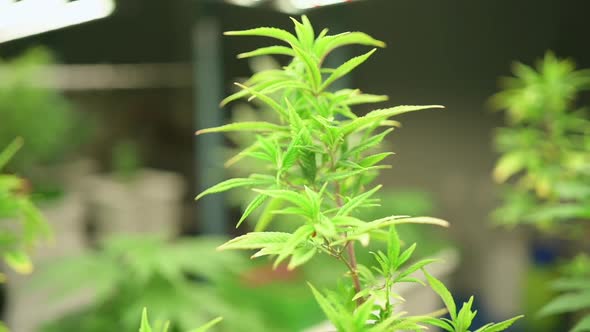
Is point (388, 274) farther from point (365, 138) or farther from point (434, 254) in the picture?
point (434, 254)

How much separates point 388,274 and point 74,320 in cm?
80

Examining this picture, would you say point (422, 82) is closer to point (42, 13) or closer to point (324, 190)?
point (42, 13)

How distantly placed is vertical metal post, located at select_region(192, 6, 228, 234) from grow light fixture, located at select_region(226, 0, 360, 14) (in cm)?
16

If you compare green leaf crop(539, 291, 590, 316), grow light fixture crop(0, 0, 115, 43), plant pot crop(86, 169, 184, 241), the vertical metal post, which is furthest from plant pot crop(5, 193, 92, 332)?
green leaf crop(539, 291, 590, 316)

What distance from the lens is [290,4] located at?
0.92 metres

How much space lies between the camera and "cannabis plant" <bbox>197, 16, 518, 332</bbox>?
0.91 ft

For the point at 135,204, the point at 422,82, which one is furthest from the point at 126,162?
A: the point at 422,82

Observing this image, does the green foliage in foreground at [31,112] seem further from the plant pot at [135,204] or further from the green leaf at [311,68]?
the green leaf at [311,68]

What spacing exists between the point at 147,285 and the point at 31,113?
2.37 feet

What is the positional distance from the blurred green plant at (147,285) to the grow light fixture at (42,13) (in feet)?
1.15

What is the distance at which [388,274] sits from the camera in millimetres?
314

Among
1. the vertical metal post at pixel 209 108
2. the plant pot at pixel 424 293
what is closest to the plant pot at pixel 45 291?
the vertical metal post at pixel 209 108

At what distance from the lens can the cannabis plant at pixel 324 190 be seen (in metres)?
0.28

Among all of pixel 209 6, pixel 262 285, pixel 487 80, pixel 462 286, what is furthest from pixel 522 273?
→ pixel 209 6
